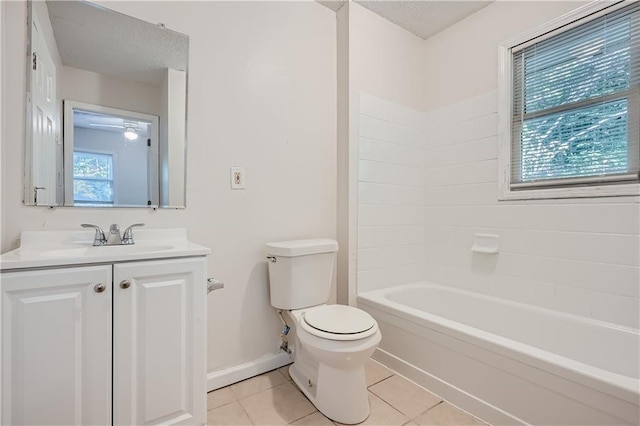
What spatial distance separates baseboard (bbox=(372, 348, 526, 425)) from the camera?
136 centimetres

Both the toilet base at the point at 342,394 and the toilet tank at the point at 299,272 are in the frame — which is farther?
the toilet tank at the point at 299,272

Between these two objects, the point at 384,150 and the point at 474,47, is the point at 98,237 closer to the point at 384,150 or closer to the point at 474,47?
the point at 384,150

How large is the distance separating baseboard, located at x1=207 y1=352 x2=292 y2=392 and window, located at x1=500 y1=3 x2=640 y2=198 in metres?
1.81

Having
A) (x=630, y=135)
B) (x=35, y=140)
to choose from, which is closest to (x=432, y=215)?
(x=630, y=135)

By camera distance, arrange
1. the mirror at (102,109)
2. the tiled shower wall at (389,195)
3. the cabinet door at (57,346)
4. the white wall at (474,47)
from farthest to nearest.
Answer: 1. the tiled shower wall at (389,195)
2. the white wall at (474,47)
3. the mirror at (102,109)
4. the cabinet door at (57,346)

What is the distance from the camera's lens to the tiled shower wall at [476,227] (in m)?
1.56

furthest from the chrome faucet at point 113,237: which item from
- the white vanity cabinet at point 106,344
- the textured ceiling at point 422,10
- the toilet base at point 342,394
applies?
the textured ceiling at point 422,10

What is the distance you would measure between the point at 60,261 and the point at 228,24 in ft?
4.85

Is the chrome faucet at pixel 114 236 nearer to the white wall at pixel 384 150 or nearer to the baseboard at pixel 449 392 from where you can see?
the white wall at pixel 384 150

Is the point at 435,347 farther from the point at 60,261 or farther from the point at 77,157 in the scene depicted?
the point at 77,157

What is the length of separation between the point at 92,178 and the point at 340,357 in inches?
55.2

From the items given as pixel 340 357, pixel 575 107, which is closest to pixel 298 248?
pixel 340 357

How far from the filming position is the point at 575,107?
5.64 feet

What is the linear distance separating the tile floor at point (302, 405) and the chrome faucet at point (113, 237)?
3.00 ft
